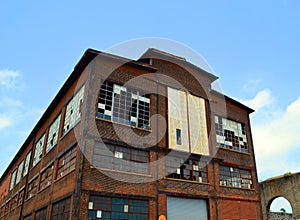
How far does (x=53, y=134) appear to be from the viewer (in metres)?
22.5

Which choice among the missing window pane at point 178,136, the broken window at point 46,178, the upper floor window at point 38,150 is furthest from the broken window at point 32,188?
the missing window pane at point 178,136

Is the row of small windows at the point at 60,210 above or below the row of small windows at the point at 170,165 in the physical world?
below

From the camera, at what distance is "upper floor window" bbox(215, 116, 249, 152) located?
22.8 meters

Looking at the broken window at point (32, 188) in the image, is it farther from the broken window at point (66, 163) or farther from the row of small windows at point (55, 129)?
the broken window at point (66, 163)

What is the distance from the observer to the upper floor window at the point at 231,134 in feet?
74.6

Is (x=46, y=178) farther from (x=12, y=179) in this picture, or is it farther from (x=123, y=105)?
(x=12, y=179)

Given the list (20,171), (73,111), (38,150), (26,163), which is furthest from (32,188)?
(73,111)

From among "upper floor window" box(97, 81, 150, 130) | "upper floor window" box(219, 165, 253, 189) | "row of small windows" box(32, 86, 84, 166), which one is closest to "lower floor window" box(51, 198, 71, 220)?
"row of small windows" box(32, 86, 84, 166)

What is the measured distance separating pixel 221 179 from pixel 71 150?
35.3 feet

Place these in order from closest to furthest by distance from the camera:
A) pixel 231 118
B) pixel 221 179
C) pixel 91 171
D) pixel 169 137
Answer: pixel 91 171 → pixel 169 137 → pixel 221 179 → pixel 231 118

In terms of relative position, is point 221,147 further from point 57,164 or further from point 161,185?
point 57,164

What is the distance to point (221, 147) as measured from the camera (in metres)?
22.0

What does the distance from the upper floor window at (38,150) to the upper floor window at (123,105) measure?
1027cm

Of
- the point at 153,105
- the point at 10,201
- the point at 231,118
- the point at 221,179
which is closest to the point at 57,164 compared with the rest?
the point at 153,105
